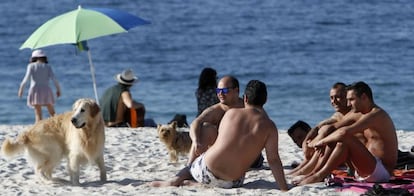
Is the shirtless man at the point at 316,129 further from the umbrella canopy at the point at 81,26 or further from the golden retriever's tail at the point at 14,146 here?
the golden retriever's tail at the point at 14,146

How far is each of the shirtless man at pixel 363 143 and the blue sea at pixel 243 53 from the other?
33.8ft

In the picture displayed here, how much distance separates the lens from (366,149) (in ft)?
28.3

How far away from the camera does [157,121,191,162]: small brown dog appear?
10.5m

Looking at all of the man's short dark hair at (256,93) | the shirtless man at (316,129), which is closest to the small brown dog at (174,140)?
the shirtless man at (316,129)

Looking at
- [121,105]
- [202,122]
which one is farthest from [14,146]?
[121,105]

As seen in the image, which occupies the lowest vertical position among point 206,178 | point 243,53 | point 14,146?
point 243,53

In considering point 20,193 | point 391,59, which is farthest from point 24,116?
point 20,193

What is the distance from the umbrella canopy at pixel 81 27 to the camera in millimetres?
10328

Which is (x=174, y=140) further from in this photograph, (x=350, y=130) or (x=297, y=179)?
(x=350, y=130)

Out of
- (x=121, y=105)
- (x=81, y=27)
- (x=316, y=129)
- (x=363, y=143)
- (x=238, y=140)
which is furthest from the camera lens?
(x=121, y=105)

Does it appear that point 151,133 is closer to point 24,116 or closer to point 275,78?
point 24,116

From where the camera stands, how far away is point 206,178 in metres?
8.83

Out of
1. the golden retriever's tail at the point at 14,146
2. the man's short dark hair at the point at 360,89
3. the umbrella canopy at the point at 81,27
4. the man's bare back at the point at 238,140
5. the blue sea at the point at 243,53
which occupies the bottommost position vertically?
the blue sea at the point at 243,53

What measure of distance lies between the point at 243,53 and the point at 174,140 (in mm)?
18210
